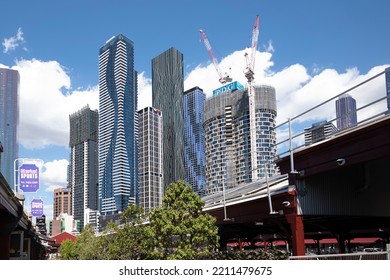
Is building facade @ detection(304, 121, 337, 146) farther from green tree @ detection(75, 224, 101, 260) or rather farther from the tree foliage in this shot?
green tree @ detection(75, 224, 101, 260)

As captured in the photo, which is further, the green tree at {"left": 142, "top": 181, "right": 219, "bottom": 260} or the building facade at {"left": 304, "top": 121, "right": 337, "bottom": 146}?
the green tree at {"left": 142, "top": 181, "right": 219, "bottom": 260}

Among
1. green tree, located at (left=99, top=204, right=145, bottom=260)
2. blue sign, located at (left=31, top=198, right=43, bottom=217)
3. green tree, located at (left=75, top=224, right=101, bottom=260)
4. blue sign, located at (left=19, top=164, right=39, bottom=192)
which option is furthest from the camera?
green tree, located at (left=75, top=224, right=101, bottom=260)

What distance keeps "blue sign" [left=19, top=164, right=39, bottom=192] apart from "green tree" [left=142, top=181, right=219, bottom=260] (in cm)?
1336

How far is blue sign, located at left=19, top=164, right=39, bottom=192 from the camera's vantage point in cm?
3800

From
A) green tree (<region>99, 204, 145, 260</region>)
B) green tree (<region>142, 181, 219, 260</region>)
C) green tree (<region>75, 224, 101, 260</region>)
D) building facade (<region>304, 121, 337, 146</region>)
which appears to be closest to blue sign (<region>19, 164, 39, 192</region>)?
green tree (<region>99, 204, 145, 260</region>)

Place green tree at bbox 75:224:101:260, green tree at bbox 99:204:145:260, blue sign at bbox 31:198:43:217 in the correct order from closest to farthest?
green tree at bbox 99:204:145:260 → blue sign at bbox 31:198:43:217 → green tree at bbox 75:224:101:260

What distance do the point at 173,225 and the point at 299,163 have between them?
9658 mm

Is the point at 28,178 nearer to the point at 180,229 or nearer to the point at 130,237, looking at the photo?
the point at 130,237

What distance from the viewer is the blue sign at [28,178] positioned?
38.0 m

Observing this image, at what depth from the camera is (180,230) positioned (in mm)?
27750

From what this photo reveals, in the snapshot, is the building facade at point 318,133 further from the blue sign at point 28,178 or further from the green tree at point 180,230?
the blue sign at point 28,178

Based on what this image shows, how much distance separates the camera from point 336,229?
37031mm
